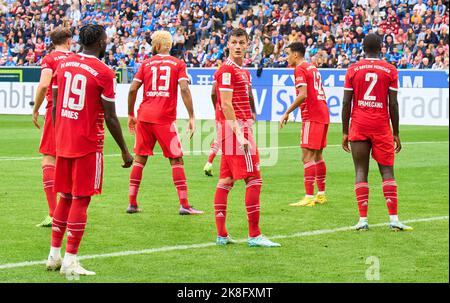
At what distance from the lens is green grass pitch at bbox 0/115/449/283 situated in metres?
7.75

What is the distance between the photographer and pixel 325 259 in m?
8.38

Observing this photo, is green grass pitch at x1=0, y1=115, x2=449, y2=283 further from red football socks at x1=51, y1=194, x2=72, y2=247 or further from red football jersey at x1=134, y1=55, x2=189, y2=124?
red football jersey at x1=134, y1=55, x2=189, y2=124

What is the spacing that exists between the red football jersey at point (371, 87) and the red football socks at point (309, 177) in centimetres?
237

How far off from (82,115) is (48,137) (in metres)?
2.65

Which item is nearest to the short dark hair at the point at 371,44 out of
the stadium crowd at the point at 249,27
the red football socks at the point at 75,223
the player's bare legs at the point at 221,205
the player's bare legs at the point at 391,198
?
the player's bare legs at the point at 391,198

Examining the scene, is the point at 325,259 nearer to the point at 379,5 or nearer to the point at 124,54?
the point at 379,5

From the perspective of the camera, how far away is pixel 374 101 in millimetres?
10039

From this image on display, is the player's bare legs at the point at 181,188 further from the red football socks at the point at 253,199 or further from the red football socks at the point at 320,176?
the red football socks at the point at 253,199

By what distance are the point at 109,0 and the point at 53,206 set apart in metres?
30.8

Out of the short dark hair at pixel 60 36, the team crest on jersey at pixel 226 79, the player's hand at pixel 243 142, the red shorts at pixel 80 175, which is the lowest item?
the red shorts at pixel 80 175

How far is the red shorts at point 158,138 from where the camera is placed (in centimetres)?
1148

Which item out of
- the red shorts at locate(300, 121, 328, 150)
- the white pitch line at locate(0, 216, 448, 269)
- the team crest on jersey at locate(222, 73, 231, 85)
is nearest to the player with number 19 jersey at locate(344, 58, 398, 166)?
the white pitch line at locate(0, 216, 448, 269)

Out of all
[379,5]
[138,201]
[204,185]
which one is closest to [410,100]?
[379,5]

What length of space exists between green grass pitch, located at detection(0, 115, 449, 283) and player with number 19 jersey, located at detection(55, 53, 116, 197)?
855mm
